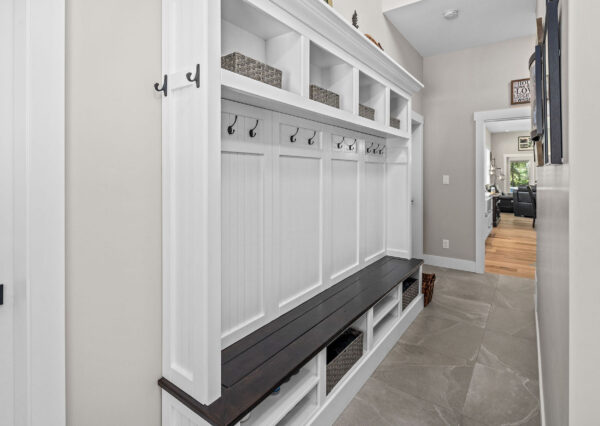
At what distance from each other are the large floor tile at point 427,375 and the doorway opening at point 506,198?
238 cm

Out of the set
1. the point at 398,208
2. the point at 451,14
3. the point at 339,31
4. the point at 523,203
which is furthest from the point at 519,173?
the point at 339,31

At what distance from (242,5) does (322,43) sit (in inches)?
20.9

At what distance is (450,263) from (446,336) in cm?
206

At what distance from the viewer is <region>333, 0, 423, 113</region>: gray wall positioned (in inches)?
107

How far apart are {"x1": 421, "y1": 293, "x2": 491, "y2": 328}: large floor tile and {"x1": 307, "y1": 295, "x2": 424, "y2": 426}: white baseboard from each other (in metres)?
0.56

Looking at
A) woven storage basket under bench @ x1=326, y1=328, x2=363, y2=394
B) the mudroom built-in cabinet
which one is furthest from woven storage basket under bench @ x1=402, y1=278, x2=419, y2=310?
woven storage basket under bench @ x1=326, y1=328, x2=363, y2=394

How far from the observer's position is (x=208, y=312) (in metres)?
Answer: 1.15

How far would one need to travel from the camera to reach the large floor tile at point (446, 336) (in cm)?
240

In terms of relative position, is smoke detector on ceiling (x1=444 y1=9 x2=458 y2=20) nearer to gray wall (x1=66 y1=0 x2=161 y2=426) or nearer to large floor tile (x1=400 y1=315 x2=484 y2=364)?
large floor tile (x1=400 y1=315 x2=484 y2=364)

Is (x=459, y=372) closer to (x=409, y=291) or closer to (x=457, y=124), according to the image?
(x=409, y=291)

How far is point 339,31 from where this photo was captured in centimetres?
179

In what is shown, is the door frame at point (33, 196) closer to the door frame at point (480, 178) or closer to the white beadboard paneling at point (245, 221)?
the white beadboard paneling at point (245, 221)

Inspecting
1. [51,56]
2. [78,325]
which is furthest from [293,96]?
[78,325]

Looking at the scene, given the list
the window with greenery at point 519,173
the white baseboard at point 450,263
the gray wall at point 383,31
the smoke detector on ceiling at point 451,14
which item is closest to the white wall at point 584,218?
the gray wall at point 383,31
